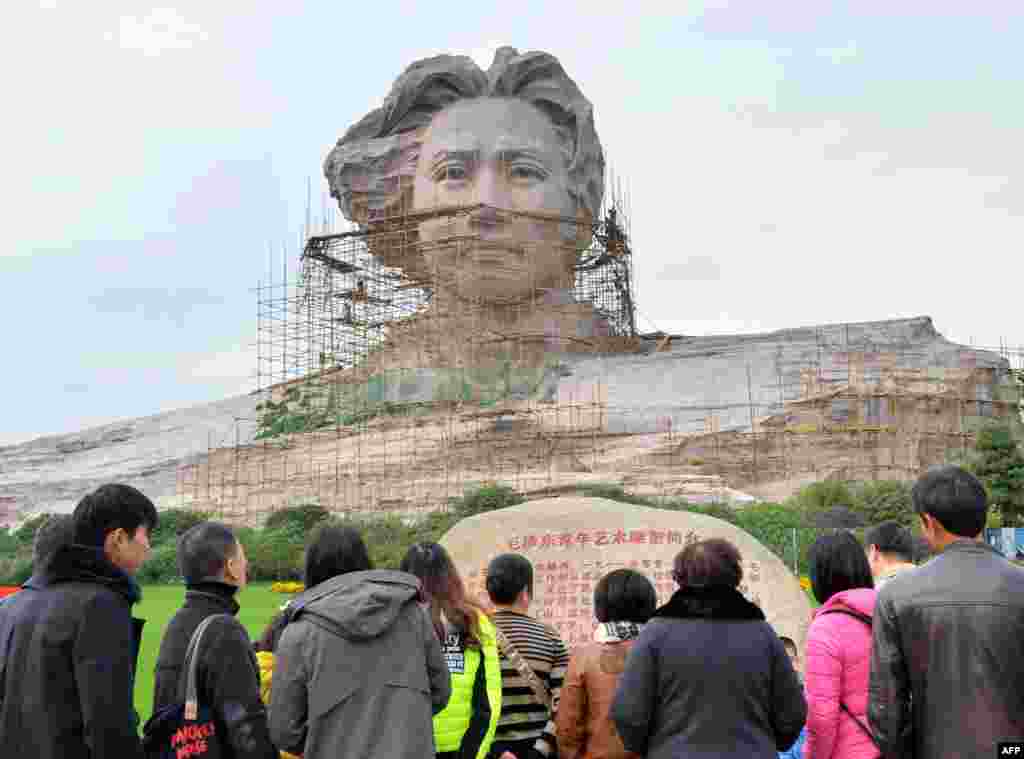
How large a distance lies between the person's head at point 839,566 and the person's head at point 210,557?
1.79 meters

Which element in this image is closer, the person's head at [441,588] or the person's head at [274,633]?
the person's head at [274,633]

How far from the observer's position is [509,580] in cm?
437

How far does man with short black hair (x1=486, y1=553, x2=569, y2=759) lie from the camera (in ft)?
13.6

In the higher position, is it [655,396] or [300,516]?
[655,396]

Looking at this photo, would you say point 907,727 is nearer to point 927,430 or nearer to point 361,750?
point 361,750

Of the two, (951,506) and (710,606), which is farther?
(710,606)

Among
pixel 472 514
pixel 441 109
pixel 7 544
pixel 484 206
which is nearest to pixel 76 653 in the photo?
pixel 472 514

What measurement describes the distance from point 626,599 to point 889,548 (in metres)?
0.98

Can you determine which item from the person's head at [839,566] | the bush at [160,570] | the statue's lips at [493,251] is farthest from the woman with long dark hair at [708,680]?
the statue's lips at [493,251]

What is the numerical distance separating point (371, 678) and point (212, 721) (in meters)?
0.45

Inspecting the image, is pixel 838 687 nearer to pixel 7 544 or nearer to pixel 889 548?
pixel 889 548

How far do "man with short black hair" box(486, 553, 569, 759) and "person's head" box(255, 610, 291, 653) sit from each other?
73 centimetres

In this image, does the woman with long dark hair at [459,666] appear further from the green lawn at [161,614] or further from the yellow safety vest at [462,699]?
the green lawn at [161,614]

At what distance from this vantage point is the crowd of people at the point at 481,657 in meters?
3.36
